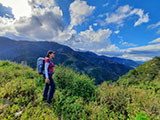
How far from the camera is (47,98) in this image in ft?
13.0

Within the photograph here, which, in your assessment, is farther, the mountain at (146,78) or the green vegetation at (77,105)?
the mountain at (146,78)

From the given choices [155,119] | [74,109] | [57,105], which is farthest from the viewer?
[57,105]

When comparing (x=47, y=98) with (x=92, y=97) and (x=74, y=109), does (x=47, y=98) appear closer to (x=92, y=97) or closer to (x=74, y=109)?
(x=74, y=109)

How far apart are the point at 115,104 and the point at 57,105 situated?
275 centimetres

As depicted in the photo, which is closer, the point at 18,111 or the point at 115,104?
the point at 18,111

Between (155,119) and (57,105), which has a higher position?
(155,119)

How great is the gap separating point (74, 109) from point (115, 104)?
1956 millimetres

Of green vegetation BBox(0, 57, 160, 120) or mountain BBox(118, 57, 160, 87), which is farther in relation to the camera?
mountain BBox(118, 57, 160, 87)

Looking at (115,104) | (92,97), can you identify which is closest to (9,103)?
(92,97)

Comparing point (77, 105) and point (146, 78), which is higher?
point (77, 105)

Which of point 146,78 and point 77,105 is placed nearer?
point 77,105

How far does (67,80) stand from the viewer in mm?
5203

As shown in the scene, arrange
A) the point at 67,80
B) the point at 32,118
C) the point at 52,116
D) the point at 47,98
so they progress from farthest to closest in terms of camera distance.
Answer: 1. the point at 67,80
2. the point at 47,98
3. the point at 52,116
4. the point at 32,118

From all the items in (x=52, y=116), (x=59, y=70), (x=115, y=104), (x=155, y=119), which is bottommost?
(x=52, y=116)
